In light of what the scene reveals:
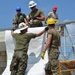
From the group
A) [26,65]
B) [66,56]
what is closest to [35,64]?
[26,65]

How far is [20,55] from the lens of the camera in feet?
23.6

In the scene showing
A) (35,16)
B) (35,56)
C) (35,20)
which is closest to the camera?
(35,56)

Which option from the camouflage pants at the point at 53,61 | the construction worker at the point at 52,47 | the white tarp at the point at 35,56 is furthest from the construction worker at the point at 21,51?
the camouflage pants at the point at 53,61

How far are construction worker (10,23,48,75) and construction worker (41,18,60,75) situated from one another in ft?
1.48

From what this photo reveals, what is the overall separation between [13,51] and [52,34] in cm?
146

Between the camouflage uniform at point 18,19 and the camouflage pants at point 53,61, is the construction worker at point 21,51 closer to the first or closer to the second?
the camouflage pants at point 53,61

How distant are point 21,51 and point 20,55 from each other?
10 cm

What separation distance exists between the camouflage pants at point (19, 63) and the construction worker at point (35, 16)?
98 centimetres

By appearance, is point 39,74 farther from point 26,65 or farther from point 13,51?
point 13,51

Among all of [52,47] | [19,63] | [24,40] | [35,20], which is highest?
[35,20]

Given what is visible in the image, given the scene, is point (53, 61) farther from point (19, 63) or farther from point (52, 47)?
point (19, 63)

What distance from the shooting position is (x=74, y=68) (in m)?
7.49

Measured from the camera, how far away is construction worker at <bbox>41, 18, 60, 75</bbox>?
22.4 feet

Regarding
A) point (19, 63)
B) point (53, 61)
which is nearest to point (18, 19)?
point (19, 63)
